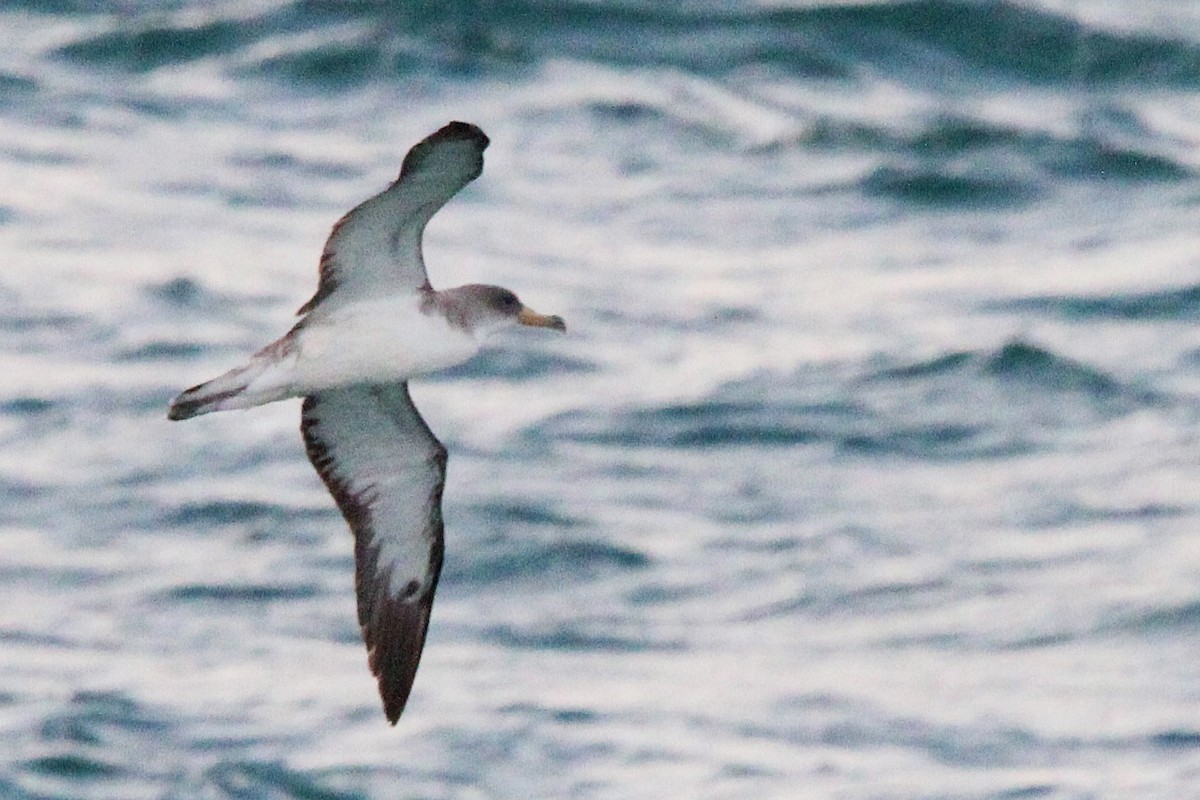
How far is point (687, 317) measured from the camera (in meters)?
30.9

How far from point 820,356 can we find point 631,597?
5.92 m

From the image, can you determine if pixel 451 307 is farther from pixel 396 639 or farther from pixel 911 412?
pixel 911 412

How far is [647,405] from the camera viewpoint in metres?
28.9

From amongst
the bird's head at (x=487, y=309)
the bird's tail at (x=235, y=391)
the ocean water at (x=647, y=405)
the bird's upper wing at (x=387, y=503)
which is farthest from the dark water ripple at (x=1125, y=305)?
the bird's tail at (x=235, y=391)

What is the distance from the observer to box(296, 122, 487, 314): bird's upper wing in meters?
10.3

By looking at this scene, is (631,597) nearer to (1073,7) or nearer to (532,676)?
(532,676)

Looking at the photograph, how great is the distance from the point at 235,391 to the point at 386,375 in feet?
2.19

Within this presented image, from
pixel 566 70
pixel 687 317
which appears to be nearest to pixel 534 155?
pixel 566 70

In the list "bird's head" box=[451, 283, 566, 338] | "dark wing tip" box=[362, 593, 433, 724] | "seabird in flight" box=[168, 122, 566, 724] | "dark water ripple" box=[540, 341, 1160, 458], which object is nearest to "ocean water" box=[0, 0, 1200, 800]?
"dark water ripple" box=[540, 341, 1160, 458]

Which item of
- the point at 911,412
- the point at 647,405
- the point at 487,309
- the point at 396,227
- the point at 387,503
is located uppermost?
the point at 396,227

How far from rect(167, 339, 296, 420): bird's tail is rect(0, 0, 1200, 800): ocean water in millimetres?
10326

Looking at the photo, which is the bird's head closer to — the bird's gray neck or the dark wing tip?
the bird's gray neck


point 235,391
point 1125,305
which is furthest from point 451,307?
point 1125,305

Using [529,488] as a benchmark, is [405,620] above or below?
above
